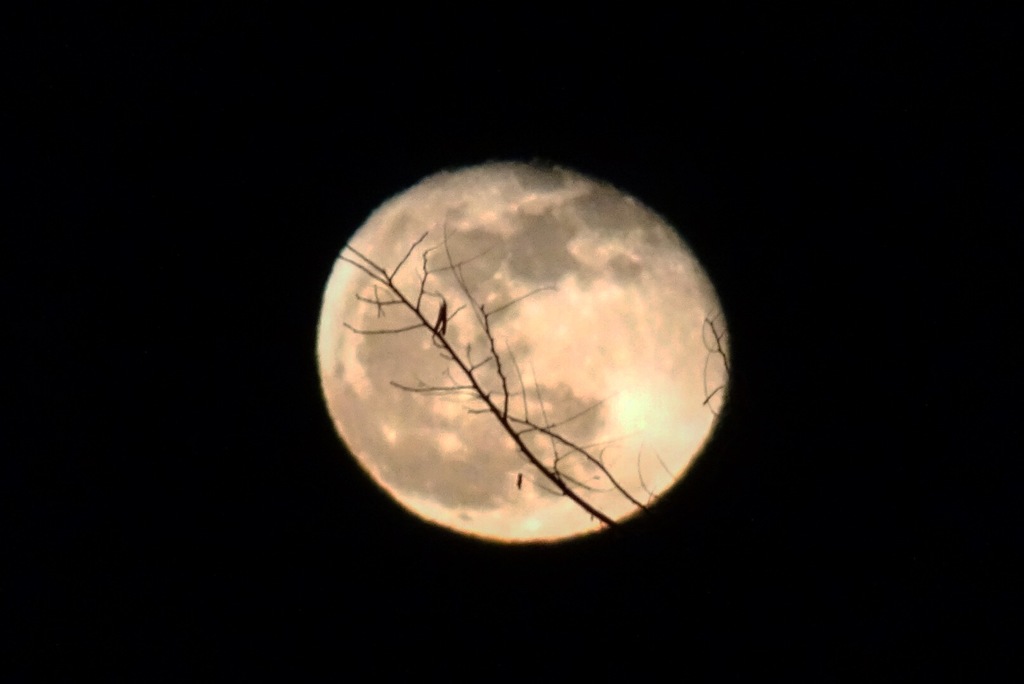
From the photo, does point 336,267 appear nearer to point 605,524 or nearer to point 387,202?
point 387,202

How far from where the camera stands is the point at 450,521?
713cm

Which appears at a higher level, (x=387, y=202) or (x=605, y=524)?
(x=387, y=202)

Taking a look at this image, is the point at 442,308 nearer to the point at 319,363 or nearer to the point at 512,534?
the point at 319,363

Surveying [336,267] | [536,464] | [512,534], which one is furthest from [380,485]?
[536,464]

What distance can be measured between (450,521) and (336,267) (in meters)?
2.89

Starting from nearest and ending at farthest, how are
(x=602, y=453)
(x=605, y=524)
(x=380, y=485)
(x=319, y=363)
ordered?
(x=605, y=524)
(x=602, y=453)
(x=319, y=363)
(x=380, y=485)

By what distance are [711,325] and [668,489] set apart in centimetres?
174

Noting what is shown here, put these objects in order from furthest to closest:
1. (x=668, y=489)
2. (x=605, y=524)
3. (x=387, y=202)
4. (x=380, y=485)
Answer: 1. (x=380, y=485)
2. (x=387, y=202)
3. (x=668, y=489)
4. (x=605, y=524)

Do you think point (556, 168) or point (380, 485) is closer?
point (556, 168)

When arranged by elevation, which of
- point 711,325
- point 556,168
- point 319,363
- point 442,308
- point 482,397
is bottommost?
point 482,397

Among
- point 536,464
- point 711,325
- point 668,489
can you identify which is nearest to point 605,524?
point 536,464

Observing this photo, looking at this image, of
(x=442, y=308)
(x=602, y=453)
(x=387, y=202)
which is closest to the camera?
(x=442, y=308)

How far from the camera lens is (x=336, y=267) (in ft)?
20.3

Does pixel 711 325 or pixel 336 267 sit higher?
pixel 336 267
